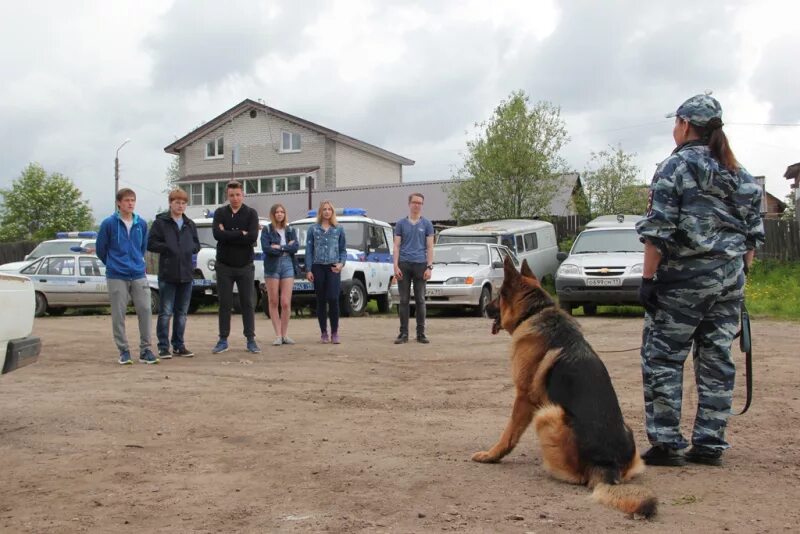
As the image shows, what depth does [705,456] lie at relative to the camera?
15.1ft

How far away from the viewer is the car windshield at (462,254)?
1723 cm

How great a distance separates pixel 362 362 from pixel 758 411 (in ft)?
14.6

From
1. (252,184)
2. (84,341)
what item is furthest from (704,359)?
(252,184)

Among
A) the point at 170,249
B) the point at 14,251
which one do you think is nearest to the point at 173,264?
the point at 170,249

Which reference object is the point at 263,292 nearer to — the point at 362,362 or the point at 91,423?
the point at 362,362

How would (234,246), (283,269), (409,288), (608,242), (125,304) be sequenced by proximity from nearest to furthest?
(125,304) → (234,246) → (283,269) → (409,288) → (608,242)

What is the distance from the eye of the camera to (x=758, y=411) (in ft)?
20.3

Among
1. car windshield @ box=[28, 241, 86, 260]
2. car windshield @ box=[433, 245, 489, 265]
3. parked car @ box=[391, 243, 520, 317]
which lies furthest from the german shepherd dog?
car windshield @ box=[28, 241, 86, 260]

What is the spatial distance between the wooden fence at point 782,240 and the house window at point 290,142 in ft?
108

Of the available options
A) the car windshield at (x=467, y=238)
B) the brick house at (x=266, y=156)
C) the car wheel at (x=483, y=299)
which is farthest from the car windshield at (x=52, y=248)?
the brick house at (x=266, y=156)

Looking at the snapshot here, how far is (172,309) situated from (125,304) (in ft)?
2.45

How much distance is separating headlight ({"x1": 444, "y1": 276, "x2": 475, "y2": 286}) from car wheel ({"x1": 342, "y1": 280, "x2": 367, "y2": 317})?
6.72ft

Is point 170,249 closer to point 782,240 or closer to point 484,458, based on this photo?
point 484,458

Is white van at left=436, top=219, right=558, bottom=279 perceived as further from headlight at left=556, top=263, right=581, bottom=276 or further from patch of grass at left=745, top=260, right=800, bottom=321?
patch of grass at left=745, top=260, right=800, bottom=321
